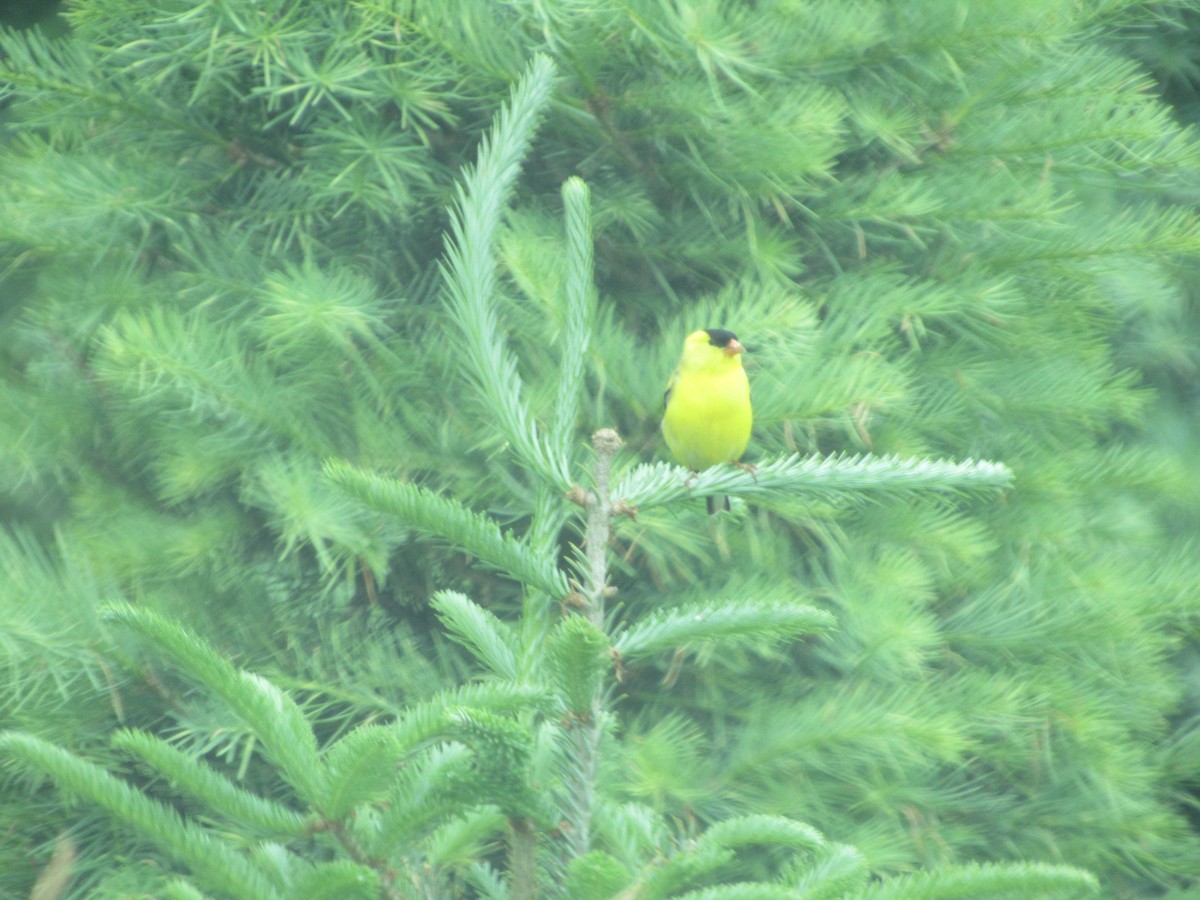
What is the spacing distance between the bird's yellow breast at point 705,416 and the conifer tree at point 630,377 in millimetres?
59

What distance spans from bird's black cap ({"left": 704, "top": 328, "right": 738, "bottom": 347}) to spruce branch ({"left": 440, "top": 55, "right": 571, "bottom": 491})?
772 millimetres

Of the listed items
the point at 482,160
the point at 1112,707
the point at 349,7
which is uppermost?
the point at 482,160

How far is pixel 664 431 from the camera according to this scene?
170 cm

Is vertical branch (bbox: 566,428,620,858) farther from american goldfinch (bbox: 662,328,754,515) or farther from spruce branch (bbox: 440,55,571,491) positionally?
american goldfinch (bbox: 662,328,754,515)

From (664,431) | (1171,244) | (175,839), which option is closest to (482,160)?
(175,839)

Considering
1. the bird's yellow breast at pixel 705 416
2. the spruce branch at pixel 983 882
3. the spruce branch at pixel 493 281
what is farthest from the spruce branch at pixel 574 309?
the bird's yellow breast at pixel 705 416

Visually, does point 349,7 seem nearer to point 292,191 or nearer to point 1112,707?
point 292,191

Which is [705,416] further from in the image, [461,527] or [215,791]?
[215,791]

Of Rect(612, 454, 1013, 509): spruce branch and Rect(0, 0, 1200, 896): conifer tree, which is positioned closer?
Rect(612, 454, 1013, 509): spruce branch

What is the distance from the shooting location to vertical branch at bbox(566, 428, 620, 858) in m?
0.82

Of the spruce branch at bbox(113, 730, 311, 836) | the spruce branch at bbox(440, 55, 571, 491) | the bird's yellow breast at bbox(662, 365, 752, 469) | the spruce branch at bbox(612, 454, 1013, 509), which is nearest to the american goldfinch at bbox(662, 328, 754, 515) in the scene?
the bird's yellow breast at bbox(662, 365, 752, 469)

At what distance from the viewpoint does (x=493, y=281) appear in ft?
2.90

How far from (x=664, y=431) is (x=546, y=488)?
790 millimetres

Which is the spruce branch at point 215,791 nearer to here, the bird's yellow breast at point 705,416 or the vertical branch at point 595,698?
the vertical branch at point 595,698
